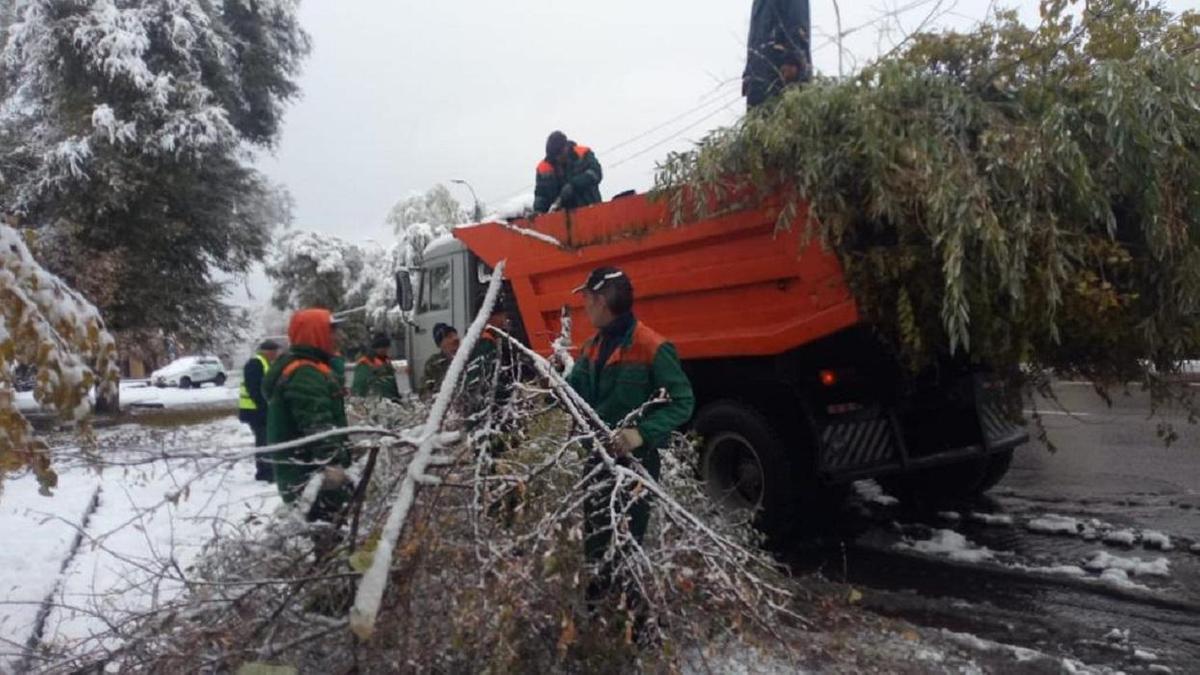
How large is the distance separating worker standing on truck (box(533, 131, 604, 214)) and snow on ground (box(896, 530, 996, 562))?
3.33 m

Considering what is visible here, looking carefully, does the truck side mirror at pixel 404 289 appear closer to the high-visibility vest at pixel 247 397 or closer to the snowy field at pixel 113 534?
the high-visibility vest at pixel 247 397


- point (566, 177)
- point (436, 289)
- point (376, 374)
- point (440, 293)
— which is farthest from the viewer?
point (436, 289)

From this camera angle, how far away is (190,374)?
3956 centimetres

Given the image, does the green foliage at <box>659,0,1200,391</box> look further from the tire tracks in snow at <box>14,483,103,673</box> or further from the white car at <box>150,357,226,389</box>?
the white car at <box>150,357,226,389</box>

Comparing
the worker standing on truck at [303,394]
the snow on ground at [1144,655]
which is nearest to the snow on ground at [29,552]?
the worker standing on truck at [303,394]

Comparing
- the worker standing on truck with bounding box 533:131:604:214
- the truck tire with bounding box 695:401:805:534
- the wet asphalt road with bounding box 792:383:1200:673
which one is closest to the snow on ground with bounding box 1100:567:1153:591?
the wet asphalt road with bounding box 792:383:1200:673

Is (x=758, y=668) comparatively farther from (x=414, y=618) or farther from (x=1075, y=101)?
(x=1075, y=101)

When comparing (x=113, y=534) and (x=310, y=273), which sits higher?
(x=310, y=273)

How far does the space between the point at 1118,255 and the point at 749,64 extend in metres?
2.44

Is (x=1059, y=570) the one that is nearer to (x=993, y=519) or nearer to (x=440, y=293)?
(x=993, y=519)

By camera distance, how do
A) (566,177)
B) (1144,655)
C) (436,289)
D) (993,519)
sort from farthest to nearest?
(436,289), (566,177), (993,519), (1144,655)

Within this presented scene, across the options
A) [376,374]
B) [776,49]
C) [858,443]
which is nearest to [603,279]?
[858,443]

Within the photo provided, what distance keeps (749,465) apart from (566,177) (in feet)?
9.17

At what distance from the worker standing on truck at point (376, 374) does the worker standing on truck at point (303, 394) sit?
3.35 metres
